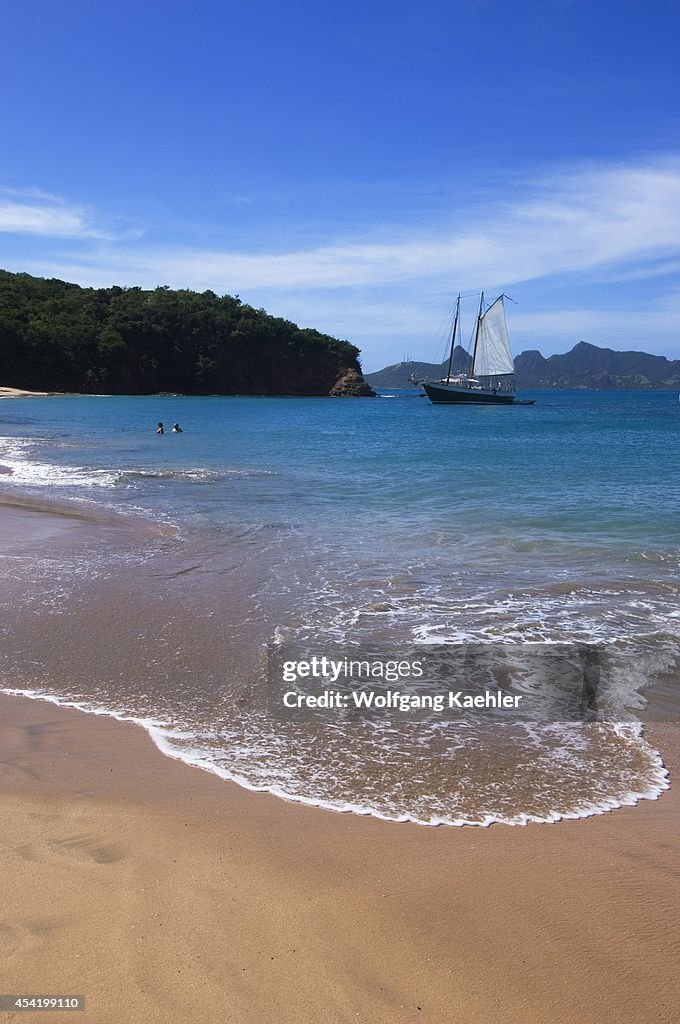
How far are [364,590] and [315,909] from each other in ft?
17.2

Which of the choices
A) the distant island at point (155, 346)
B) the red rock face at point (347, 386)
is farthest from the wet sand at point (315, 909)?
the red rock face at point (347, 386)

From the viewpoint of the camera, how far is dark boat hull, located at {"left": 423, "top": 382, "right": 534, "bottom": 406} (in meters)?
75.5

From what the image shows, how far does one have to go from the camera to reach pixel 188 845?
10.9 feet

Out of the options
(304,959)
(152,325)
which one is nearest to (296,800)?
(304,959)

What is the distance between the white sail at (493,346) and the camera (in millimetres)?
72875

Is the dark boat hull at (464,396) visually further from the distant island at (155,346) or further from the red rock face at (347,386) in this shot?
the distant island at (155,346)

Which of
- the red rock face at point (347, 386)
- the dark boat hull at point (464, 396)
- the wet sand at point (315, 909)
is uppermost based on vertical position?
the red rock face at point (347, 386)

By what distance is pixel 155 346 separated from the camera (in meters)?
107

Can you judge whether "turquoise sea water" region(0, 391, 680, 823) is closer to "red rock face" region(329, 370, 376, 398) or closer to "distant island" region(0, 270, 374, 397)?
"distant island" region(0, 270, 374, 397)

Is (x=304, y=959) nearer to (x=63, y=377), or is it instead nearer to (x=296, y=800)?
(x=296, y=800)

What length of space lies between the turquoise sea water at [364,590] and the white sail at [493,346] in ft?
178

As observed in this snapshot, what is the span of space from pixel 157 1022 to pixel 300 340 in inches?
4826

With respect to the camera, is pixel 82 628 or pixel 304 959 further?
pixel 82 628

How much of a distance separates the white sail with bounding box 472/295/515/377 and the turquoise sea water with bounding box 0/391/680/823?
178 ft
